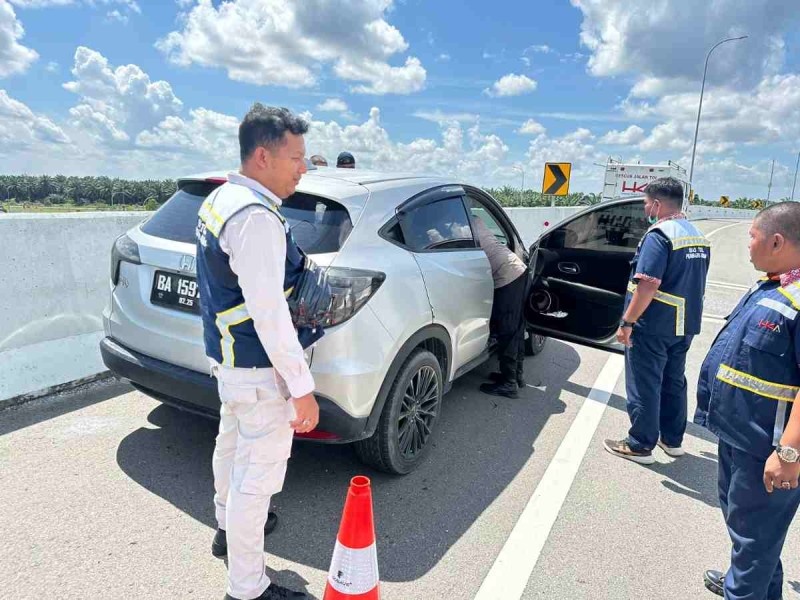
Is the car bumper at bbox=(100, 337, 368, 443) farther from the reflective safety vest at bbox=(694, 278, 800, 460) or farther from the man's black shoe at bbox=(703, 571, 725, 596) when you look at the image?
the man's black shoe at bbox=(703, 571, 725, 596)

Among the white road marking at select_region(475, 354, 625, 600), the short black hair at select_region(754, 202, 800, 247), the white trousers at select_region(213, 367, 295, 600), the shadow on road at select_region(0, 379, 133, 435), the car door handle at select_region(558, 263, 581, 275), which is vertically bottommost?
the white road marking at select_region(475, 354, 625, 600)

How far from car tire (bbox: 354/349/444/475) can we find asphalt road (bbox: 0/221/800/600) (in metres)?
0.14

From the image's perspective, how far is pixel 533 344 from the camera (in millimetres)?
5801

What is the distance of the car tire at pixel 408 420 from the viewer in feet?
9.98

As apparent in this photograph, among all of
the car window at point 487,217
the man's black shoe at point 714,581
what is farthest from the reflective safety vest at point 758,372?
the car window at point 487,217

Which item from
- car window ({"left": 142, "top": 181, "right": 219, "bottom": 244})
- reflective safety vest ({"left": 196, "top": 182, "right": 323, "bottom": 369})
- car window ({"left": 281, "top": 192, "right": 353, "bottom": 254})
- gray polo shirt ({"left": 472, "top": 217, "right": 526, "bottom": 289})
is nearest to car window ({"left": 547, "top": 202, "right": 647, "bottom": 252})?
gray polo shirt ({"left": 472, "top": 217, "right": 526, "bottom": 289})

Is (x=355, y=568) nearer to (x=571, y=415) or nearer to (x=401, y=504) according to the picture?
(x=401, y=504)

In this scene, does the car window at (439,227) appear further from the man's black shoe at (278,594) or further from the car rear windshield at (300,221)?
the man's black shoe at (278,594)

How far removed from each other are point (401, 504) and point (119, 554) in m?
1.40

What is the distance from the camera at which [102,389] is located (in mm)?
4348

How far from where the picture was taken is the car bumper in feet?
8.80

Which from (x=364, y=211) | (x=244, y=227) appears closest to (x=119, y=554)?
(x=244, y=227)

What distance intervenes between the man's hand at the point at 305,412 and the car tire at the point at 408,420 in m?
1.03

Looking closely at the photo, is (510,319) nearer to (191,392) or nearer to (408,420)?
(408,420)
